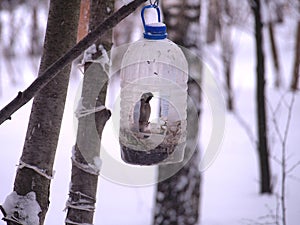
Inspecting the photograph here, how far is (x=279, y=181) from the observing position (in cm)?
499

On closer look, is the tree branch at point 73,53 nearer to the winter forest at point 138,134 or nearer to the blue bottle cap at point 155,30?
the winter forest at point 138,134

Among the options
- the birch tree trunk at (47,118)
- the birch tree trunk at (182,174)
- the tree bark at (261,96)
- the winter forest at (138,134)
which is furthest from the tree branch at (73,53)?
the tree bark at (261,96)

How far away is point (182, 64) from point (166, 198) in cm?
255

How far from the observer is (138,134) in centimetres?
174

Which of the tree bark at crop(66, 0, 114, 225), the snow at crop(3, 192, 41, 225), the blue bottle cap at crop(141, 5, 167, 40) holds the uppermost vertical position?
the blue bottle cap at crop(141, 5, 167, 40)

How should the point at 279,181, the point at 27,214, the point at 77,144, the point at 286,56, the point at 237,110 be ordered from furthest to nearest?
the point at 286,56 < the point at 237,110 < the point at 279,181 < the point at 77,144 < the point at 27,214

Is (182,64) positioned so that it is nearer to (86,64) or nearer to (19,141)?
(86,64)

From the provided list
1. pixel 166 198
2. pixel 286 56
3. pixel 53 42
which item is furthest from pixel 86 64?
pixel 286 56

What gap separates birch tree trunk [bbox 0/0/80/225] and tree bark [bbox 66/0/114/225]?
0.44ft

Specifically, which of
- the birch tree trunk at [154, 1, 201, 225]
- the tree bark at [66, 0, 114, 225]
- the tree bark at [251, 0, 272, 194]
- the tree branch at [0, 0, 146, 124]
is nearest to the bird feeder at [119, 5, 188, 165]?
the tree bark at [66, 0, 114, 225]

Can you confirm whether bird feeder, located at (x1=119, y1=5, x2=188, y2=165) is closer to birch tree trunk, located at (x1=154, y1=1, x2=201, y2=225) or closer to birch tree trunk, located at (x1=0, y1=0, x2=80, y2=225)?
birch tree trunk, located at (x1=0, y1=0, x2=80, y2=225)

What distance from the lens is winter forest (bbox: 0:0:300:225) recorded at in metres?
1.75

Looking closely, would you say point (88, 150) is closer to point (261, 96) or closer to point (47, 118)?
point (47, 118)

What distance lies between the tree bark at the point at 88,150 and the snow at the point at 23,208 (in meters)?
0.19
